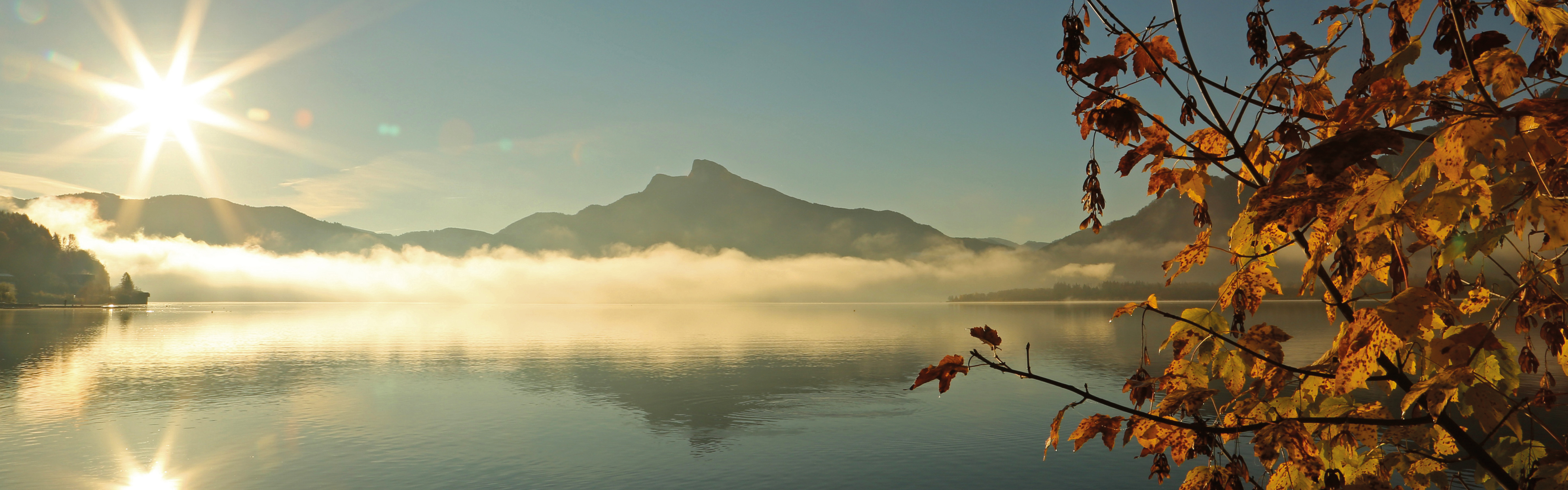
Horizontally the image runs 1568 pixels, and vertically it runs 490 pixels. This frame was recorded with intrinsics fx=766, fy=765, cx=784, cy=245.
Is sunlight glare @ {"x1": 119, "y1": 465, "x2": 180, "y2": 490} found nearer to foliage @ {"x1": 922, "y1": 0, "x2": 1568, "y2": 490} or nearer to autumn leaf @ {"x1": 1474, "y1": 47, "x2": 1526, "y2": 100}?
foliage @ {"x1": 922, "y1": 0, "x2": 1568, "y2": 490}

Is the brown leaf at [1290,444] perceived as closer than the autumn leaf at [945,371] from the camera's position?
Yes

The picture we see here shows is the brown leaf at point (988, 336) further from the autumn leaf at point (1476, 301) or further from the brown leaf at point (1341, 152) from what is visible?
the autumn leaf at point (1476, 301)

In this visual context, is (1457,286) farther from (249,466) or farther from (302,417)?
(302,417)

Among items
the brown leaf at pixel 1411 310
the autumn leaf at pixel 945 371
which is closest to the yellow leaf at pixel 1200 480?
the autumn leaf at pixel 945 371

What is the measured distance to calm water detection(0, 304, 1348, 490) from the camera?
3550 cm

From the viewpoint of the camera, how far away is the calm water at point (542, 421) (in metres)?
35.5

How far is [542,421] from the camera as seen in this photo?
51.1 m

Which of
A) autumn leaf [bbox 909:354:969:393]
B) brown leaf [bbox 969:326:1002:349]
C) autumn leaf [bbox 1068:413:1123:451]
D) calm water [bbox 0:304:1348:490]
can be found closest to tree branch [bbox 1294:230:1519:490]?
autumn leaf [bbox 1068:413:1123:451]

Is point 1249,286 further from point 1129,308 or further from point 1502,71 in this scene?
point 1502,71

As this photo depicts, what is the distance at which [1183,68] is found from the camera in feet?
10.2

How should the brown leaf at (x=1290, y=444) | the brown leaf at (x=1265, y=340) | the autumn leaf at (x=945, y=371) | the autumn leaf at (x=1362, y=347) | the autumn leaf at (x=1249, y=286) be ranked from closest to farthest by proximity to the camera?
the autumn leaf at (x=1362, y=347), the brown leaf at (x=1290, y=444), the autumn leaf at (x=945, y=371), the brown leaf at (x=1265, y=340), the autumn leaf at (x=1249, y=286)

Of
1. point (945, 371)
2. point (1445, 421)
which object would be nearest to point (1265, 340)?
point (1445, 421)

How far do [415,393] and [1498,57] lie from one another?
72.8 m

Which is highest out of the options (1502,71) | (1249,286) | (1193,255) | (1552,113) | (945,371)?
(1502,71)
